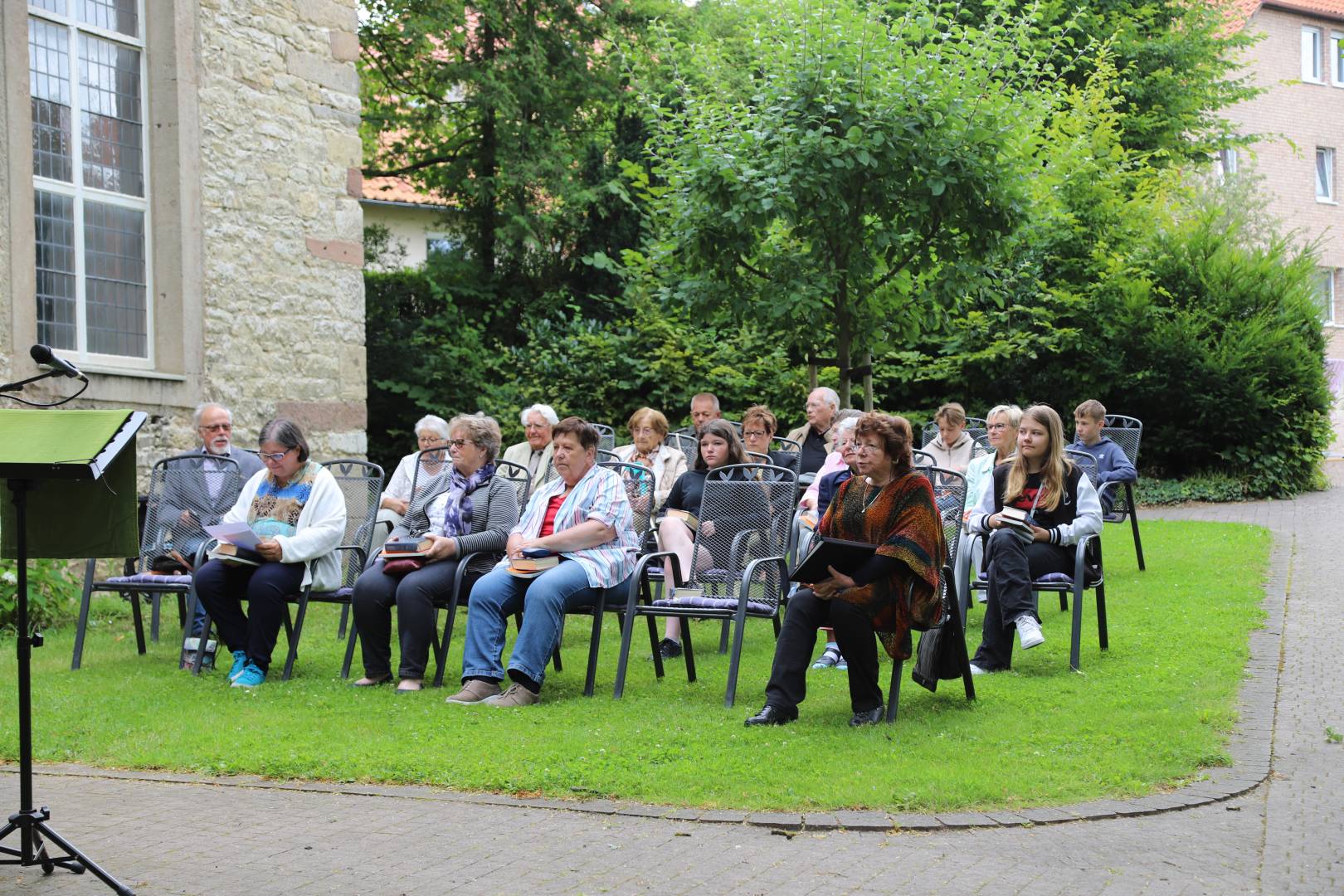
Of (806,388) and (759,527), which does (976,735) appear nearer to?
(759,527)

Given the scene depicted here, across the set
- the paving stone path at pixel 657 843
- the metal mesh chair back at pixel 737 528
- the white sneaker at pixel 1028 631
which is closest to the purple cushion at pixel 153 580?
the paving stone path at pixel 657 843

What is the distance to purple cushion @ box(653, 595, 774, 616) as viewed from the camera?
748 cm

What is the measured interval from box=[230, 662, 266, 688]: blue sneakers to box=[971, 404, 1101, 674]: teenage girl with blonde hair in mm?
3990

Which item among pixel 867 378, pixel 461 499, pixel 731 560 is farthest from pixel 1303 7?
pixel 461 499

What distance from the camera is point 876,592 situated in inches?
263

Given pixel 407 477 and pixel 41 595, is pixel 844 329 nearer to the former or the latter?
pixel 407 477

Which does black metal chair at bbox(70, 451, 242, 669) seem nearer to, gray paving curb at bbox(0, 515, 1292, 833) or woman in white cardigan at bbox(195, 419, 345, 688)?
woman in white cardigan at bbox(195, 419, 345, 688)

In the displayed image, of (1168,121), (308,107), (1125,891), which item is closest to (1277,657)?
(1125,891)

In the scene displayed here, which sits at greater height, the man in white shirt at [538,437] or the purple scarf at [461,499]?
the man in white shirt at [538,437]

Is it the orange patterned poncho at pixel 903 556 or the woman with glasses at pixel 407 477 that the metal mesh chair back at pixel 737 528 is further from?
the woman with glasses at pixel 407 477

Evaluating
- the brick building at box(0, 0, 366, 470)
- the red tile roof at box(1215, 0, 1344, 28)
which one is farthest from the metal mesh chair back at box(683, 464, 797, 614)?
the red tile roof at box(1215, 0, 1344, 28)

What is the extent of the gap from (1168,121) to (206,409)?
20825 mm

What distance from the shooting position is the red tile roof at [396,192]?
25141 mm

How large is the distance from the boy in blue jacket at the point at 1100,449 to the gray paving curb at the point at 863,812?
14.8ft
